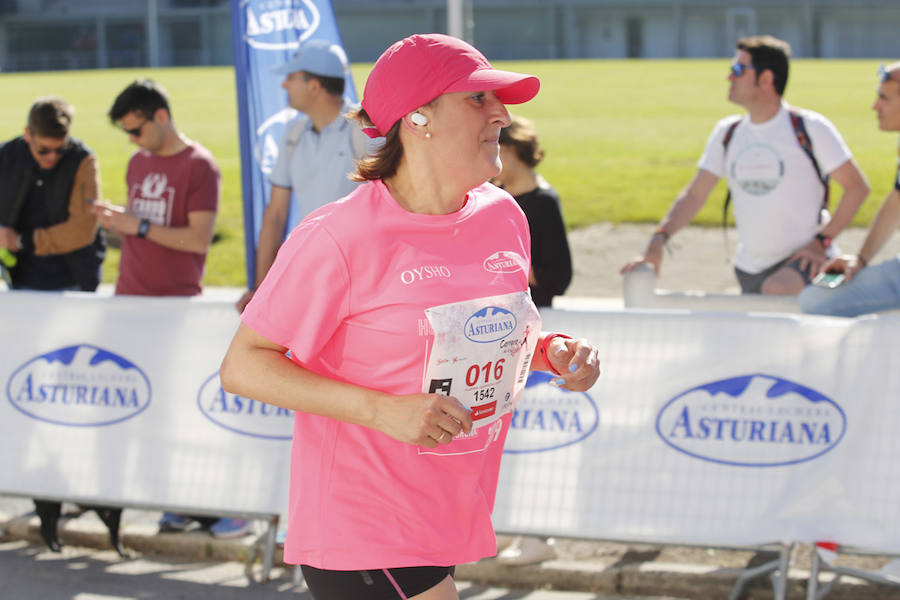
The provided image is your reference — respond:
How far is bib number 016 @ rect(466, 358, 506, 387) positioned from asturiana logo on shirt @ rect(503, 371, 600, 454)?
7.58 ft

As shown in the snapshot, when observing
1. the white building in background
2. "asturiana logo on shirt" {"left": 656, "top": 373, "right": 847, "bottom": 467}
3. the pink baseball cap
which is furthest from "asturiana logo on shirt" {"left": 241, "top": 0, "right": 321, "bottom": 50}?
the white building in background

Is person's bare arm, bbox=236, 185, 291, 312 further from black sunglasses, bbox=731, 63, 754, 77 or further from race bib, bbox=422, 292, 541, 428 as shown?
race bib, bbox=422, 292, 541, 428

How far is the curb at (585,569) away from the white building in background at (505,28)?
2558 inches

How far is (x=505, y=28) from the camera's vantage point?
72.3m

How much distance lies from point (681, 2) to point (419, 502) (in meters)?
70.9

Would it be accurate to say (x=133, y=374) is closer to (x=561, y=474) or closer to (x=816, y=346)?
(x=561, y=474)

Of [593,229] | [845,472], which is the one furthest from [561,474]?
[593,229]

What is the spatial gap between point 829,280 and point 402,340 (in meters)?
3.20

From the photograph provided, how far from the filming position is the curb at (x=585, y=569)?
488cm

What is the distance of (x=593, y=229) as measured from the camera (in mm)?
13789

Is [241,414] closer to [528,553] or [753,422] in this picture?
[528,553]

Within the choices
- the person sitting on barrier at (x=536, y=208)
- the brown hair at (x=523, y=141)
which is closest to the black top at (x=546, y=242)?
the person sitting on barrier at (x=536, y=208)

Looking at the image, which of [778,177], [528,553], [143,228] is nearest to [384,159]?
[528,553]

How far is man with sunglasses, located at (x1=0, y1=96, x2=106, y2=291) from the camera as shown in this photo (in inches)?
242
